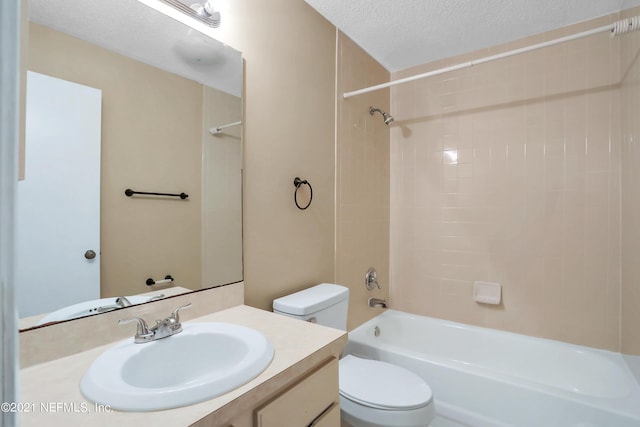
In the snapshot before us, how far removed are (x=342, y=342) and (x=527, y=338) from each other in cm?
171

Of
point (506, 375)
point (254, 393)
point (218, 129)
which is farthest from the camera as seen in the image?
point (506, 375)

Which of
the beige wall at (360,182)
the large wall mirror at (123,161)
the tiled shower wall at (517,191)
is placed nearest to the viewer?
the large wall mirror at (123,161)

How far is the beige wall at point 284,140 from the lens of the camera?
1.42 m

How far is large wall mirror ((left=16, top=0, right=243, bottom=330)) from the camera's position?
849 millimetres

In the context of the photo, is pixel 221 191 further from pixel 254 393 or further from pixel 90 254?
pixel 254 393

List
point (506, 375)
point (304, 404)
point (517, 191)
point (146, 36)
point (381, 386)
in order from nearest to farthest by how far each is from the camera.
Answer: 1. point (304, 404)
2. point (146, 36)
3. point (381, 386)
4. point (506, 375)
5. point (517, 191)

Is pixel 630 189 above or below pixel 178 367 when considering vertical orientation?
above

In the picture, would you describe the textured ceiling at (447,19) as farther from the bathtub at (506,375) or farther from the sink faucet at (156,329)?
the bathtub at (506,375)

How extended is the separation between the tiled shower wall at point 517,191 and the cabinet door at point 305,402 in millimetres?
1661

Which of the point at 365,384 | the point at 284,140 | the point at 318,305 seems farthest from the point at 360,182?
the point at 365,384

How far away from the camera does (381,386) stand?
4.64 feet

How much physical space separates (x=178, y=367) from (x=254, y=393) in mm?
398

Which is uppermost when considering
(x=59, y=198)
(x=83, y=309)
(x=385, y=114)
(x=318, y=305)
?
(x=385, y=114)

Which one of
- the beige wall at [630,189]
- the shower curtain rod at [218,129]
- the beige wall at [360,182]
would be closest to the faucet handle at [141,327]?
the shower curtain rod at [218,129]
